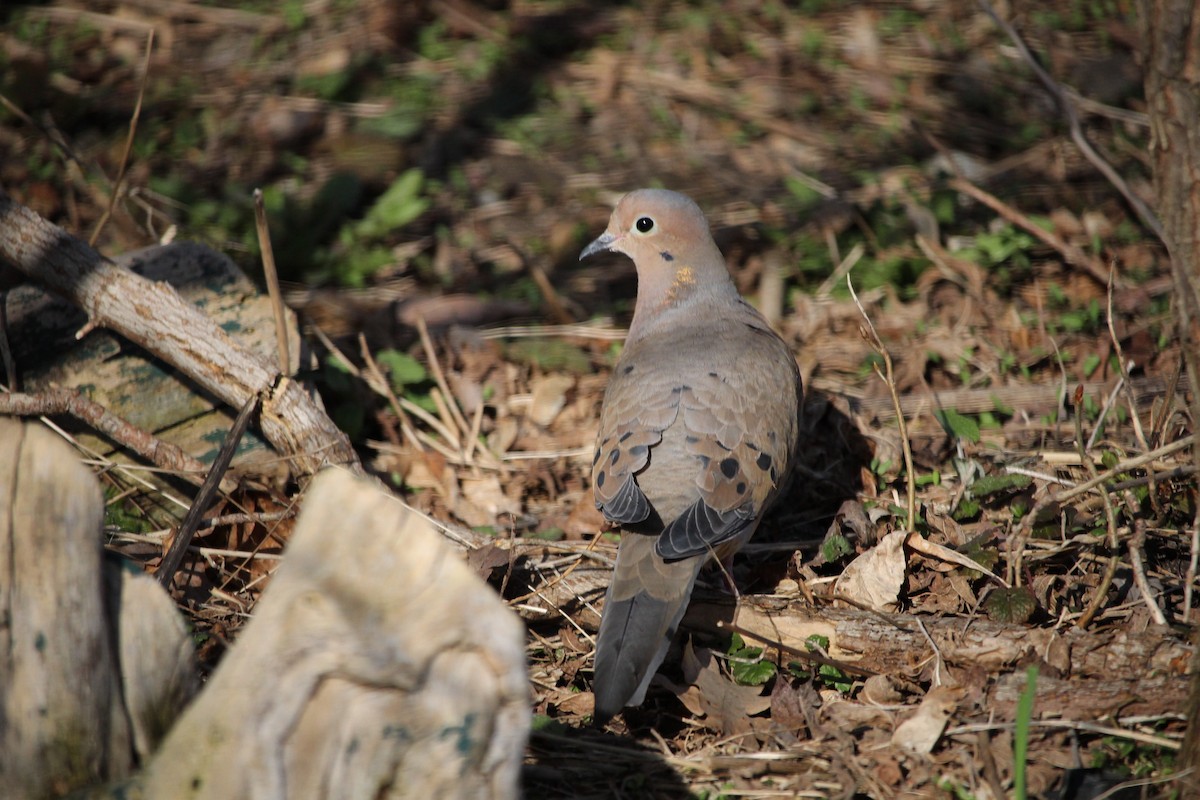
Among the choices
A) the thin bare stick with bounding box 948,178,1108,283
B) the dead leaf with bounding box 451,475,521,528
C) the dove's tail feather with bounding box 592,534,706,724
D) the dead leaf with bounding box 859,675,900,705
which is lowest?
the dead leaf with bounding box 451,475,521,528

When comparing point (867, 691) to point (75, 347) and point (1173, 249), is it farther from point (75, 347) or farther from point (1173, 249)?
point (75, 347)

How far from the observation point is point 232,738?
5.97 ft

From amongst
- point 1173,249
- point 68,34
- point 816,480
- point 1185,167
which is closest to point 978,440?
point 816,480

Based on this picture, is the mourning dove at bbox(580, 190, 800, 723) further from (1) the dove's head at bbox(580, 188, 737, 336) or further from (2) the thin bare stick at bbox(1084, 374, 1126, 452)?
(2) the thin bare stick at bbox(1084, 374, 1126, 452)

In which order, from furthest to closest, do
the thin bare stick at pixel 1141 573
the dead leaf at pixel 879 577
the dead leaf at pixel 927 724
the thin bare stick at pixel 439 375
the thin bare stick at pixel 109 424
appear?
the thin bare stick at pixel 439 375, the thin bare stick at pixel 109 424, the dead leaf at pixel 879 577, the thin bare stick at pixel 1141 573, the dead leaf at pixel 927 724

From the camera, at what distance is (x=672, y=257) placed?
4.04m

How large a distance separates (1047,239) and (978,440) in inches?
61.0

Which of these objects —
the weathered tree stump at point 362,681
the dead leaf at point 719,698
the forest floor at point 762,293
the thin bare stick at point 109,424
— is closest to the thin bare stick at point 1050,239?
the forest floor at point 762,293

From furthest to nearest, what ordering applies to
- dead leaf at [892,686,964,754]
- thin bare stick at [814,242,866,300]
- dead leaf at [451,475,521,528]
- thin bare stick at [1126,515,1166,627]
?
thin bare stick at [814,242,866,300]
dead leaf at [451,475,521,528]
thin bare stick at [1126,515,1166,627]
dead leaf at [892,686,964,754]

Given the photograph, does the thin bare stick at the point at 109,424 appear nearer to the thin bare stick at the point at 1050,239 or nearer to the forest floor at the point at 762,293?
the forest floor at the point at 762,293

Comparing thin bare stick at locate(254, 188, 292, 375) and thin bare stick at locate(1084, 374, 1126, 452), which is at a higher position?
thin bare stick at locate(254, 188, 292, 375)

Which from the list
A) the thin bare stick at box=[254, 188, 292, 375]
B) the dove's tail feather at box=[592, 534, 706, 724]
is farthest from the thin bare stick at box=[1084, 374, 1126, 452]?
the thin bare stick at box=[254, 188, 292, 375]

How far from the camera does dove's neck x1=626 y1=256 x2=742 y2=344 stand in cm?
394

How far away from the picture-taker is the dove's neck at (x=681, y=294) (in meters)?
3.94
